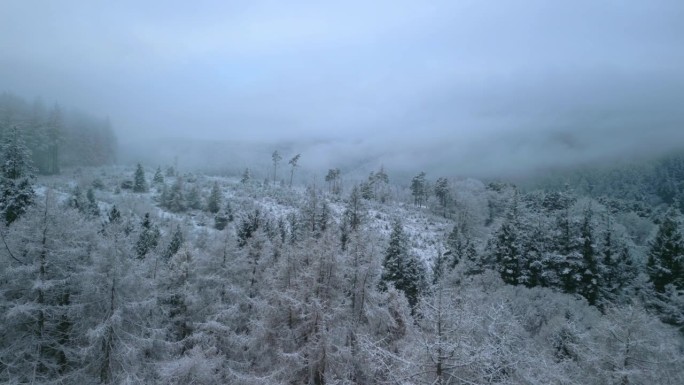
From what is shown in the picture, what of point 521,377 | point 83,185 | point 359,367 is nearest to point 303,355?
point 359,367

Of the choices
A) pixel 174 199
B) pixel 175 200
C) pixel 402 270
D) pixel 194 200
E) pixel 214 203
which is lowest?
pixel 402 270

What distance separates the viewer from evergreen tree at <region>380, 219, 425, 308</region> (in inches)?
1513

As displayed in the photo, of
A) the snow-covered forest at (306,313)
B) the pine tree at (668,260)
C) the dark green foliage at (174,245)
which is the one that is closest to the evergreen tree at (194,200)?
the dark green foliage at (174,245)

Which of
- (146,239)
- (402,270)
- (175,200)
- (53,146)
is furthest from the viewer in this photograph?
(53,146)

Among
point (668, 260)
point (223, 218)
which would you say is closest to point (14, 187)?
point (223, 218)

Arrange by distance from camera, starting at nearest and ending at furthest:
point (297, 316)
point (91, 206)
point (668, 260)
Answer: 1. point (297, 316)
2. point (668, 260)
3. point (91, 206)

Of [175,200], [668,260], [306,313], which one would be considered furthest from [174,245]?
[668,260]

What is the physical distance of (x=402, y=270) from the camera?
128 feet

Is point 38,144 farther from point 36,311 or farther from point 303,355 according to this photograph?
point 303,355

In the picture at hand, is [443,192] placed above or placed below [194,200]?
above

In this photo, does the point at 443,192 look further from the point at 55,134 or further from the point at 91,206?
the point at 55,134

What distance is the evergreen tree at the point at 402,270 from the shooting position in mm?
38438

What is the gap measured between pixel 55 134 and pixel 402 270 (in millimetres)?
88984

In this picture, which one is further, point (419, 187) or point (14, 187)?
point (419, 187)
